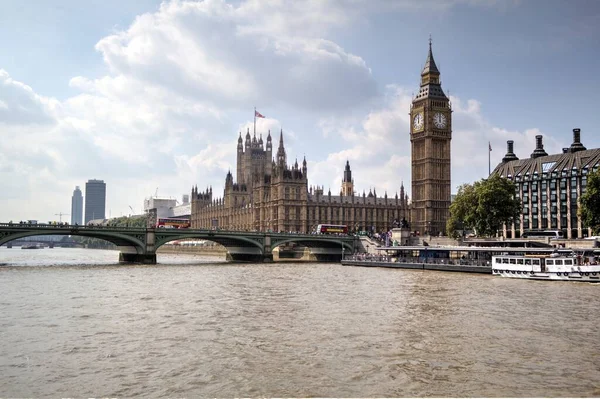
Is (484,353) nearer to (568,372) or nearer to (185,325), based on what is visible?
(568,372)

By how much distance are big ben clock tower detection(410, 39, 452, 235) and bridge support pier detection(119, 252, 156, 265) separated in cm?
6806

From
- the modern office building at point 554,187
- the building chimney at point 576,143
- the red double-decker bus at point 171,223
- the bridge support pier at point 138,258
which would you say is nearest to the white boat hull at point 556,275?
the modern office building at point 554,187

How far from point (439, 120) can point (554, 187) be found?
117 ft

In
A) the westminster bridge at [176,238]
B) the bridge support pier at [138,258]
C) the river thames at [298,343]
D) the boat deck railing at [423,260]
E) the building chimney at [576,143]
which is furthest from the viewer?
the building chimney at [576,143]

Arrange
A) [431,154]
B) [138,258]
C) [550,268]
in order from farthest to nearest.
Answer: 1. [431,154]
2. [138,258]
3. [550,268]

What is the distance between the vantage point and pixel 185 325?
108 feet

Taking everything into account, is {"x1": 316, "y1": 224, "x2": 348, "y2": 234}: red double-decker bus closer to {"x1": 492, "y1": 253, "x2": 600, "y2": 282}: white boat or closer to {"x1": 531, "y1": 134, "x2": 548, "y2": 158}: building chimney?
{"x1": 531, "y1": 134, "x2": 548, "y2": 158}: building chimney

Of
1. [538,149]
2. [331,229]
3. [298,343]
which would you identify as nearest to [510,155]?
[538,149]

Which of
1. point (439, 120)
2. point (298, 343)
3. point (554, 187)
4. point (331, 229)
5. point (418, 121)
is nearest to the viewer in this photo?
point (298, 343)

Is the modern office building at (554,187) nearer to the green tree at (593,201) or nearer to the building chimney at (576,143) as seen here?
the building chimney at (576,143)

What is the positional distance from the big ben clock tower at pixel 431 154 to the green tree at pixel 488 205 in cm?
4197

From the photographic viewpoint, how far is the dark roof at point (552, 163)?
110875 mm

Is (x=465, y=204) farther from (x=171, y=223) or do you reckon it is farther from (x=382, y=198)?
(x=382, y=198)

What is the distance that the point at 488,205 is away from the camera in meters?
93.7
